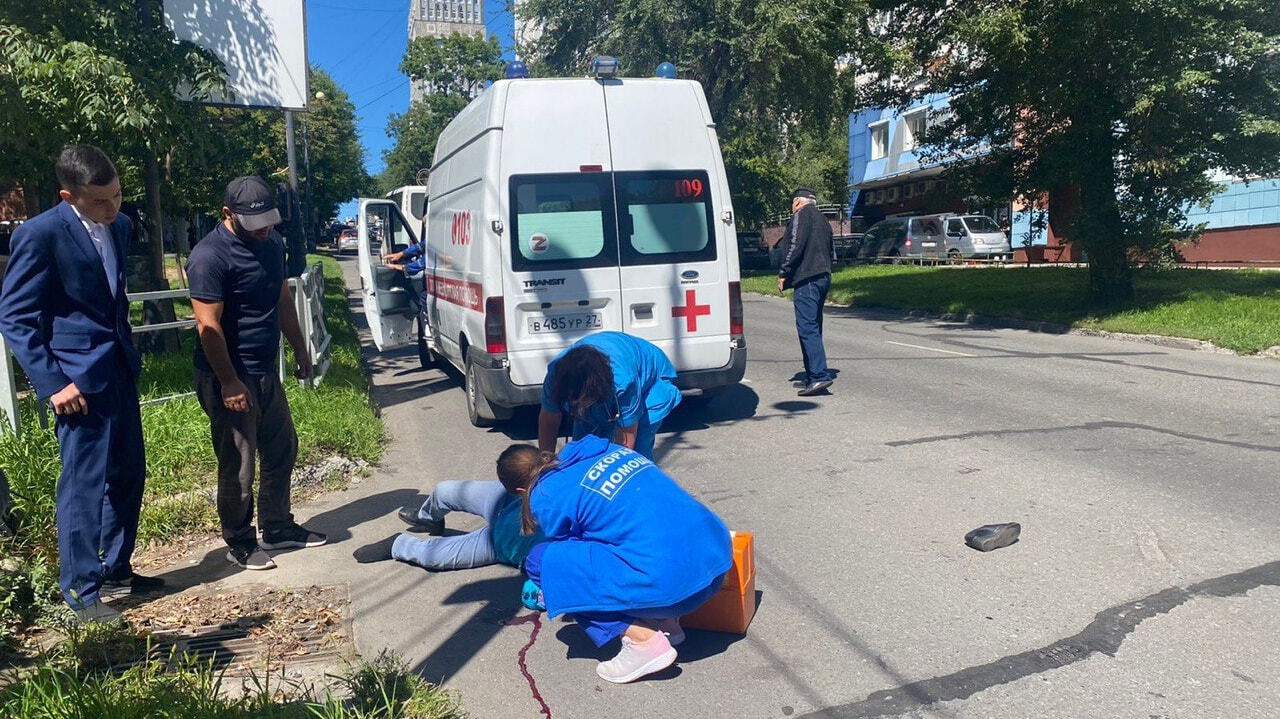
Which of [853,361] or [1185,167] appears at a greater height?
[1185,167]

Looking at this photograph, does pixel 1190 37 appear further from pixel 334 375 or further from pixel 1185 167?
pixel 334 375

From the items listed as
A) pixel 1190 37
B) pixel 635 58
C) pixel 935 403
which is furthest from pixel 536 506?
pixel 635 58

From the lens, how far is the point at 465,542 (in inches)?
193

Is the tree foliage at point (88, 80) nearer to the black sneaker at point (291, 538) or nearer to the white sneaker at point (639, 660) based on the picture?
the black sneaker at point (291, 538)

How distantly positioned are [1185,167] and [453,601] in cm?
1332

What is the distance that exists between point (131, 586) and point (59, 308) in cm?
141

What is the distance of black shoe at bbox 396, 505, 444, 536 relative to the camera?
538 cm

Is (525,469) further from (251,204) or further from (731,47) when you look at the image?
(731,47)

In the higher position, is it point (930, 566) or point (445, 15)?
point (445, 15)

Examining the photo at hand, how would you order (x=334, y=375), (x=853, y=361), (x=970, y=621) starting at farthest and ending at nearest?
(x=853, y=361)
(x=334, y=375)
(x=970, y=621)

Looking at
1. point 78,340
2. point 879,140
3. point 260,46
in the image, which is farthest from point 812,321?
point 879,140

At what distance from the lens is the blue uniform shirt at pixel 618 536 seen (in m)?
3.55

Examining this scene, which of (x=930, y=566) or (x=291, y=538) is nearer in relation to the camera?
(x=930, y=566)

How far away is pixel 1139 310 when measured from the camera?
1427 cm
